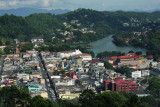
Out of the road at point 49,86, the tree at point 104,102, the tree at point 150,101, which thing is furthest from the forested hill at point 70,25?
the tree at point 104,102

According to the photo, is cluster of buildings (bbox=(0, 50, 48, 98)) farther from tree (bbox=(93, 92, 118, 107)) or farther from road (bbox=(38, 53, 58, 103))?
tree (bbox=(93, 92, 118, 107))

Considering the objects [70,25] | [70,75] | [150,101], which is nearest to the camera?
[150,101]

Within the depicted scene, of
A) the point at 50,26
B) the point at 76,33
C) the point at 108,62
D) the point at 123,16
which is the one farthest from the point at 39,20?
the point at 108,62

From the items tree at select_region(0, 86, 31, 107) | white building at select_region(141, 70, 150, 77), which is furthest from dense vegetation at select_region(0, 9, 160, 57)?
tree at select_region(0, 86, 31, 107)

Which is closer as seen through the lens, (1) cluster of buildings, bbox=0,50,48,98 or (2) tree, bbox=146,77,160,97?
(2) tree, bbox=146,77,160,97

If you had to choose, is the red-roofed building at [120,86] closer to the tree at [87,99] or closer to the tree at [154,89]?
the tree at [154,89]

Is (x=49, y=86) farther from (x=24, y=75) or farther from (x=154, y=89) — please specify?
(x=154, y=89)

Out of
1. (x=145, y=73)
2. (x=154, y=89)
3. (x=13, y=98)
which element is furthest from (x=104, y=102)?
(x=145, y=73)

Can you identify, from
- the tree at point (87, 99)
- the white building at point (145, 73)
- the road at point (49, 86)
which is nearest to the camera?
the tree at point (87, 99)
